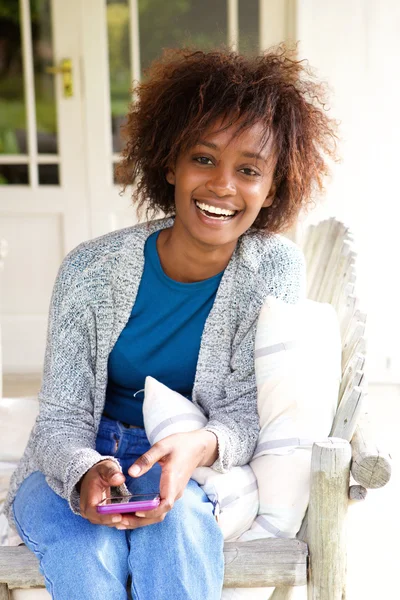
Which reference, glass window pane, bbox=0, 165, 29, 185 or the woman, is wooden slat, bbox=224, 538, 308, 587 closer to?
the woman

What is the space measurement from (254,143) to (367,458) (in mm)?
670

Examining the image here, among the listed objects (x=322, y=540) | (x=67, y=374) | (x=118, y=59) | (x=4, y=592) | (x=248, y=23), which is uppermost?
(x=248, y=23)

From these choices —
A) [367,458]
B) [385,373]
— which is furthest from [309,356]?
[385,373]

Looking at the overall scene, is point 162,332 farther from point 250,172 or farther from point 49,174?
point 49,174

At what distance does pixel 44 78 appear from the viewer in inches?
156

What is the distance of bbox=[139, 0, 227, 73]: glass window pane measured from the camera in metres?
3.86

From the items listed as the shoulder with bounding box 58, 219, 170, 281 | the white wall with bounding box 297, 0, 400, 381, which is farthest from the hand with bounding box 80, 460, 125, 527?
the white wall with bounding box 297, 0, 400, 381

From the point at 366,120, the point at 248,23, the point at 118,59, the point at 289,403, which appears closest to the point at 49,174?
the point at 118,59

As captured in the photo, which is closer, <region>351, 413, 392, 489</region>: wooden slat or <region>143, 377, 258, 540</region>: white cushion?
<region>351, 413, 392, 489</region>: wooden slat

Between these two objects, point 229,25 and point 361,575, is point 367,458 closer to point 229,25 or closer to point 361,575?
point 361,575

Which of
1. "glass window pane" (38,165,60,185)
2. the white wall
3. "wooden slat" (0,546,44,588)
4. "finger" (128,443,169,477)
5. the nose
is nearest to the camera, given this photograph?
"finger" (128,443,169,477)

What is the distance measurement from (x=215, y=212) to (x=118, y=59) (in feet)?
8.46

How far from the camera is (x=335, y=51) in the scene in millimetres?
3686

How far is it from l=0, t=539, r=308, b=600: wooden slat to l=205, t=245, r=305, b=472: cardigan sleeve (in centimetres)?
16
